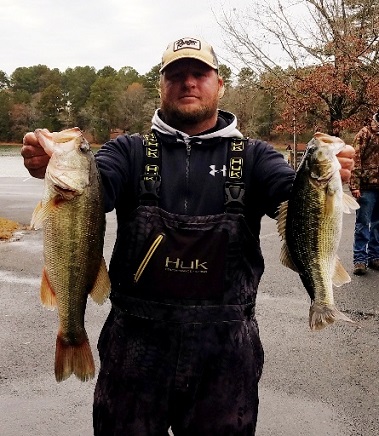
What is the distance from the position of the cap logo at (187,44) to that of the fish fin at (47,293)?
1.32m

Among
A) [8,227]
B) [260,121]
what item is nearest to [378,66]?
[8,227]

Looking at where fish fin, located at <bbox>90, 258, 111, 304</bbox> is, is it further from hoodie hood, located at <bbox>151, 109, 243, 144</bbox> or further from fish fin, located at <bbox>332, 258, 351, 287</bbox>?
fish fin, located at <bbox>332, 258, 351, 287</bbox>

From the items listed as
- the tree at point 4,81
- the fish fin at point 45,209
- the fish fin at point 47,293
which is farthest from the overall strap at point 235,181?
the tree at point 4,81

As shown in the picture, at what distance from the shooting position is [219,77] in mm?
3016

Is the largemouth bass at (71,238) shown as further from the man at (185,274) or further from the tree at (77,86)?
the tree at (77,86)

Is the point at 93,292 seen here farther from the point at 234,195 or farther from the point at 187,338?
the point at 234,195

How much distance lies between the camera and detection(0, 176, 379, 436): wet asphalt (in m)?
3.96

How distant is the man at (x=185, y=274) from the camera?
8.50 feet

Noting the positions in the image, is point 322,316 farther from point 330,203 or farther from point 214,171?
point 214,171

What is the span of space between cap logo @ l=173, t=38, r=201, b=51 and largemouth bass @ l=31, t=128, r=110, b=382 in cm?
82

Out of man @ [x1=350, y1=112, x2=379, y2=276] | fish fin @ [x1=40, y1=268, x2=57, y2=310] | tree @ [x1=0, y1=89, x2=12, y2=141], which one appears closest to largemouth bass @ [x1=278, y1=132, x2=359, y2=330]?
fish fin @ [x1=40, y1=268, x2=57, y2=310]

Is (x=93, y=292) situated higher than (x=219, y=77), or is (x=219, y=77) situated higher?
(x=219, y=77)

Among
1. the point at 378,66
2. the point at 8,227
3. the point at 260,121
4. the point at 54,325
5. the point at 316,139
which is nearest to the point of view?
the point at 316,139

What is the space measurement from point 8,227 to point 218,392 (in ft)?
32.8
